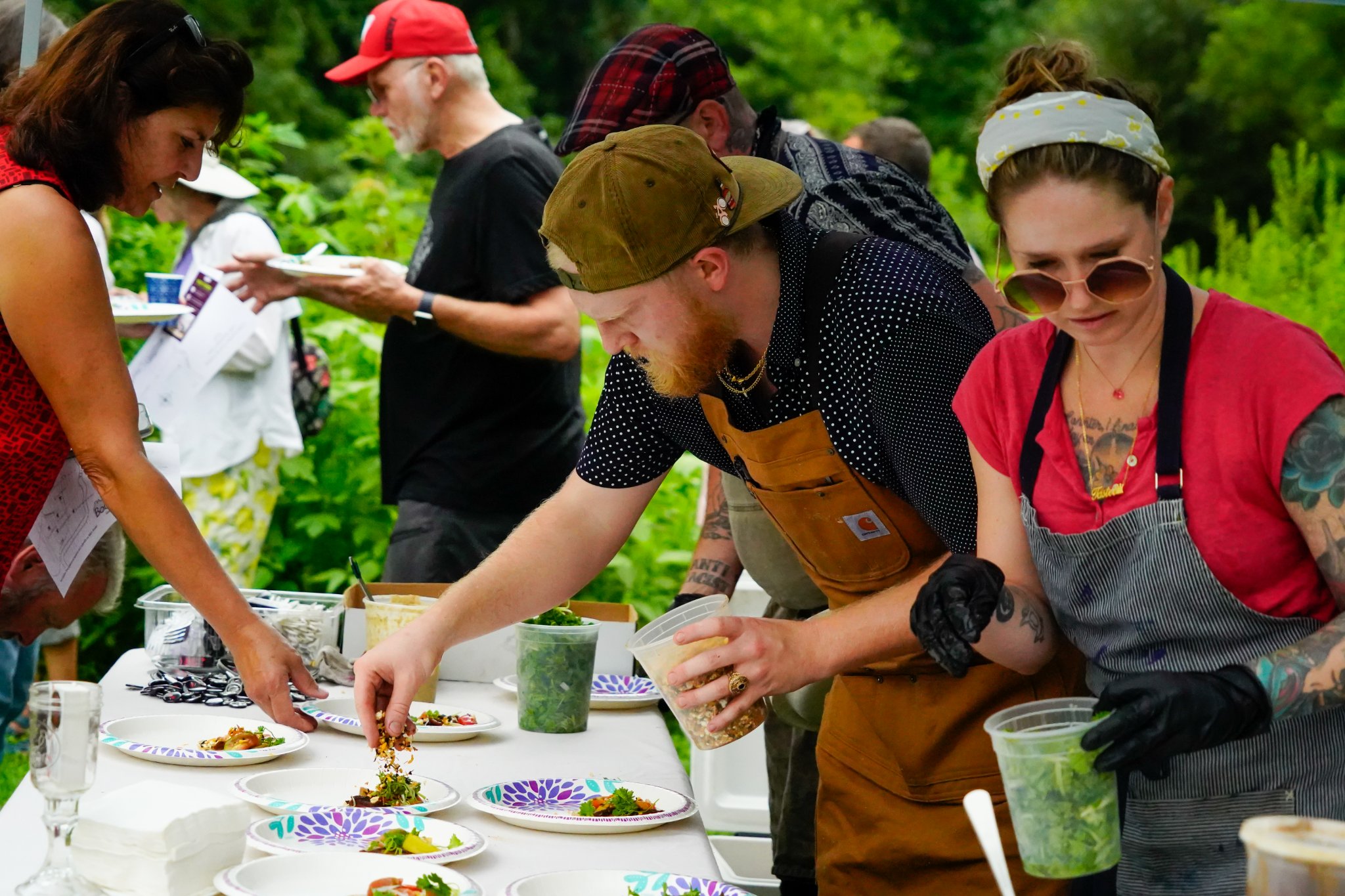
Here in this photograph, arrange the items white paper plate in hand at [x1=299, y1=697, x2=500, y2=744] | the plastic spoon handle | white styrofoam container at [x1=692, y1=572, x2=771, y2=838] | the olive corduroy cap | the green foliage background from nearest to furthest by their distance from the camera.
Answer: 1. the plastic spoon handle
2. the olive corduroy cap
3. white paper plate in hand at [x1=299, y1=697, x2=500, y2=744]
4. white styrofoam container at [x1=692, y1=572, x2=771, y2=838]
5. the green foliage background

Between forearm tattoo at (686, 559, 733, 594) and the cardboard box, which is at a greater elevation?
forearm tattoo at (686, 559, 733, 594)

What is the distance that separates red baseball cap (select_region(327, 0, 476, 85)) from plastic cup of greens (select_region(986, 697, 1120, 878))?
119 inches

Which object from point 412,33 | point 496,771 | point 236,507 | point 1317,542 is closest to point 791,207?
point 496,771

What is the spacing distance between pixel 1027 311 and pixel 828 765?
3.00 feet

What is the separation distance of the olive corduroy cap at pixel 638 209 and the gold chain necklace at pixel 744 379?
0.24 m

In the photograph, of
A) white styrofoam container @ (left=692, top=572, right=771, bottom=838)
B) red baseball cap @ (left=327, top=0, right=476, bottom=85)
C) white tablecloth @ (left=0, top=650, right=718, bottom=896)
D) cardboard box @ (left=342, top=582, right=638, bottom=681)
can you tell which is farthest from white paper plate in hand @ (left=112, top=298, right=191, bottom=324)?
white styrofoam container @ (left=692, top=572, right=771, bottom=838)

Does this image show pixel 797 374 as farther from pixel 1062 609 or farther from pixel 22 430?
pixel 22 430

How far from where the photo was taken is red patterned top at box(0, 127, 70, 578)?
2.13 m

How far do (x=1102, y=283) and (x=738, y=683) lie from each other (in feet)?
2.24

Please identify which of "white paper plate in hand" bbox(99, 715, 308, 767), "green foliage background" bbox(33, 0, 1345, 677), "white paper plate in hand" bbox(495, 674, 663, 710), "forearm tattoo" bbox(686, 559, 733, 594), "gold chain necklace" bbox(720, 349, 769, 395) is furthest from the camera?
"green foliage background" bbox(33, 0, 1345, 677)

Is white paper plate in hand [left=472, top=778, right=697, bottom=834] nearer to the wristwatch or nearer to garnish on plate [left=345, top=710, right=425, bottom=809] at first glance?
garnish on plate [left=345, top=710, right=425, bottom=809]

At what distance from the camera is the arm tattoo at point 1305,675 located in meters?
1.50

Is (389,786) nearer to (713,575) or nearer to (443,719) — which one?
(443,719)

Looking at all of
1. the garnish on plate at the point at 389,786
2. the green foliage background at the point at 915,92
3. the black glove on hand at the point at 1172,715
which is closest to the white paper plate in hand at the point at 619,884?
the garnish on plate at the point at 389,786
